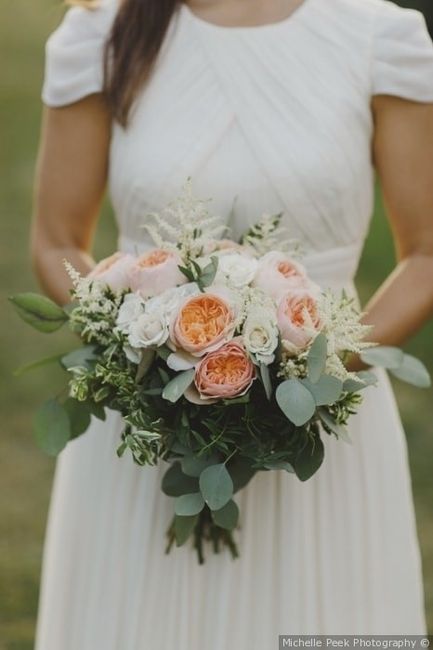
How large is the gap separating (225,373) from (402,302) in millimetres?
756

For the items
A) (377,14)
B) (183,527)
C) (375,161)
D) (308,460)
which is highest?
(377,14)

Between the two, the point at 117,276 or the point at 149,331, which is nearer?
the point at 149,331

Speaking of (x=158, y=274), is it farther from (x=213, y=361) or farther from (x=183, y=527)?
(x=183, y=527)

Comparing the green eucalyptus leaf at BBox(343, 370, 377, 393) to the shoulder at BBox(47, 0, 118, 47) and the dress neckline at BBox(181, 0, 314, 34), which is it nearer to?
the dress neckline at BBox(181, 0, 314, 34)

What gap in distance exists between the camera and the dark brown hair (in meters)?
3.08

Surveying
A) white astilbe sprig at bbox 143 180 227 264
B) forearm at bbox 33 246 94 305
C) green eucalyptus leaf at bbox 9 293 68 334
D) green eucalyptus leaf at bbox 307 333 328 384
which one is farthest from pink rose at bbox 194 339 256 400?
forearm at bbox 33 246 94 305

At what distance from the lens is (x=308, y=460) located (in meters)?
2.60

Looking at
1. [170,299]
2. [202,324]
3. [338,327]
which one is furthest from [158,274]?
[338,327]

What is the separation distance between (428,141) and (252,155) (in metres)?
0.40

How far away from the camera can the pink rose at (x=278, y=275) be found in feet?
8.52

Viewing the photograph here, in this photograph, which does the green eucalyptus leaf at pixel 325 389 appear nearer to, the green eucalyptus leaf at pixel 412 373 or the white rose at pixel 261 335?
the white rose at pixel 261 335

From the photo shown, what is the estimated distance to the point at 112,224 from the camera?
9.41m

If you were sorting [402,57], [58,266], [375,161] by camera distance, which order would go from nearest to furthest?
[402,57] < [375,161] < [58,266]

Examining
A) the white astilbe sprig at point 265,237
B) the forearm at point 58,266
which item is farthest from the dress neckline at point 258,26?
the forearm at point 58,266
